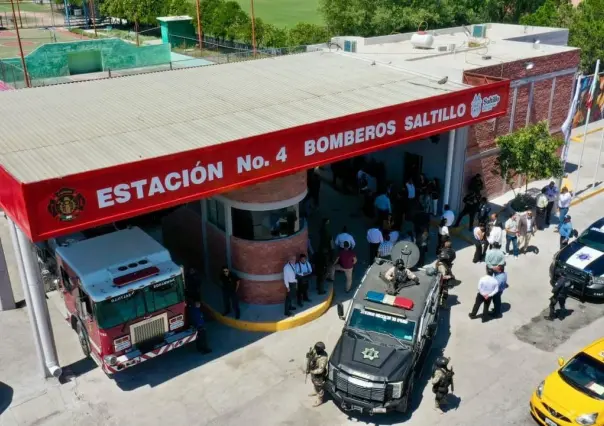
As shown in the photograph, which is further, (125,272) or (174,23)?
(174,23)

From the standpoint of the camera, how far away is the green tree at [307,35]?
48.0 m

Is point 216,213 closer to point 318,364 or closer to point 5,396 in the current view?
point 318,364

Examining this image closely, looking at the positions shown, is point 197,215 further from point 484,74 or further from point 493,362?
point 484,74

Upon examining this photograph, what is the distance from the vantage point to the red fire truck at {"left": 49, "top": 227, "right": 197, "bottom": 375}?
1247 centimetres

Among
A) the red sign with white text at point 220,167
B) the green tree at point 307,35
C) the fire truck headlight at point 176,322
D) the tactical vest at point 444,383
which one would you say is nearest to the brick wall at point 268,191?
the red sign with white text at point 220,167

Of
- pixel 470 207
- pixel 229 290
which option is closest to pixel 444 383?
pixel 229 290

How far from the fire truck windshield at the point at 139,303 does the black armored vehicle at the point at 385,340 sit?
3572 mm

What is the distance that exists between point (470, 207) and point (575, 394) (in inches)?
372

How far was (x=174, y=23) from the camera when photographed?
60.6m

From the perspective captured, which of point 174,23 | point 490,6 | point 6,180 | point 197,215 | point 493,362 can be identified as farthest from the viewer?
point 174,23

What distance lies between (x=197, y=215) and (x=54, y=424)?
649 cm

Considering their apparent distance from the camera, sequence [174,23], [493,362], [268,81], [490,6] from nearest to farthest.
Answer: [493,362] < [268,81] < [490,6] < [174,23]

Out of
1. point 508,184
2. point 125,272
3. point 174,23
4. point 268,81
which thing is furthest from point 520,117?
point 174,23

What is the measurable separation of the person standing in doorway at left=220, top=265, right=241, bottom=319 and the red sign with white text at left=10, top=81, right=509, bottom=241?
280cm
